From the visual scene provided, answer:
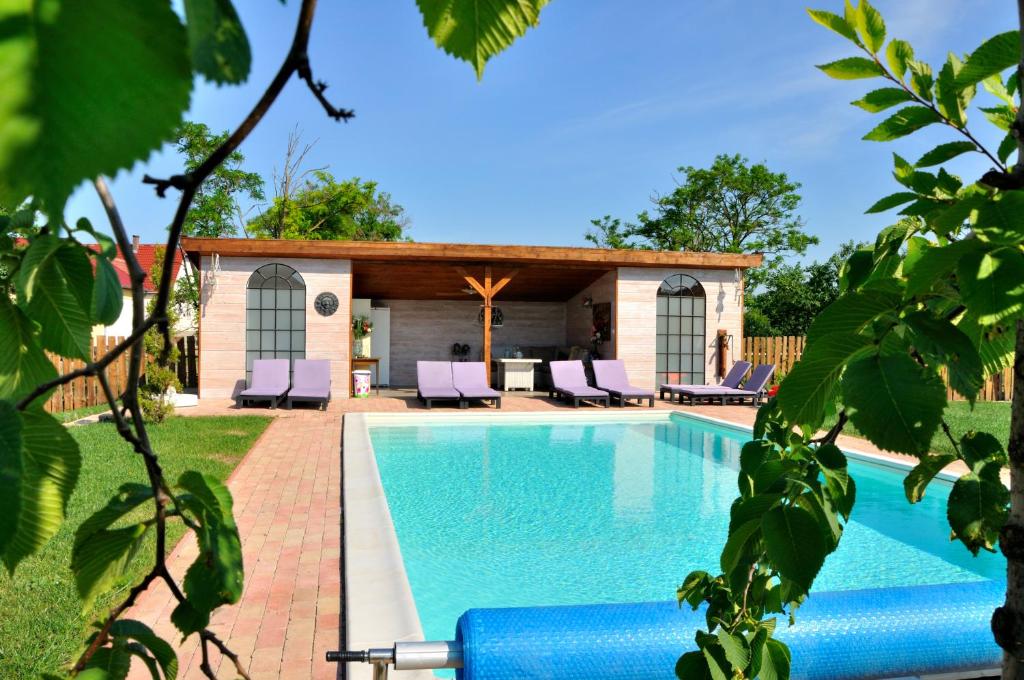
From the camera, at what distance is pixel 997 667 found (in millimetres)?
2576

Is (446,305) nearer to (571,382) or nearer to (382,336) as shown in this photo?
(382,336)

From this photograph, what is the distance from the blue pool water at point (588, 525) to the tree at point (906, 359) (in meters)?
3.79

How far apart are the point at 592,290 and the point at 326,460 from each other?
11420 millimetres

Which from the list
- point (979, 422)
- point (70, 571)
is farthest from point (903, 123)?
point (979, 422)

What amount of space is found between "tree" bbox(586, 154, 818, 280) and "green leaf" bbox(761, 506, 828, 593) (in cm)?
3288

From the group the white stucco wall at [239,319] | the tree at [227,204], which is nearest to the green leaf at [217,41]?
the white stucco wall at [239,319]

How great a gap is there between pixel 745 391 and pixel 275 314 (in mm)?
9917

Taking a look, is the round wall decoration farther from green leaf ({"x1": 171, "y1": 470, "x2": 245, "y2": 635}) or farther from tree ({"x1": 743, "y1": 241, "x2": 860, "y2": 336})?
tree ({"x1": 743, "y1": 241, "x2": 860, "y2": 336})

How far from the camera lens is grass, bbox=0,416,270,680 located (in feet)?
9.18

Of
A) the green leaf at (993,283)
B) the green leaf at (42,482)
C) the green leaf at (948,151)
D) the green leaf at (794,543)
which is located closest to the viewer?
the green leaf at (42,482)

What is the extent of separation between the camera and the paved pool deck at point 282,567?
3.07 m

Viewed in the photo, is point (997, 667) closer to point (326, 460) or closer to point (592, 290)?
point (326, 460)

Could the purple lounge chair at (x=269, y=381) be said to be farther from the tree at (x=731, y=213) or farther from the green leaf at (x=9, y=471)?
the tree at (x=731, y=213)

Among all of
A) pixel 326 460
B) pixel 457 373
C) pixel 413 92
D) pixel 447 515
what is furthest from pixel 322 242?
pixel 413 92
